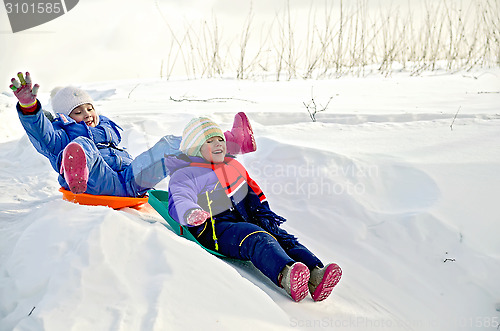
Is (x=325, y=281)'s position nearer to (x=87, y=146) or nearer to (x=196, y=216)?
(x=196, y=216)

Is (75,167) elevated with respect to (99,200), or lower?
elevated

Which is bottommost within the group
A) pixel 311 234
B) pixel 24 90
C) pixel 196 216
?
pixel 311 234

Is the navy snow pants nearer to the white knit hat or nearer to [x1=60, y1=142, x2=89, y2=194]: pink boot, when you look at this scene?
[x1=60, y1=142, x2=89, y2=194]: pink boot

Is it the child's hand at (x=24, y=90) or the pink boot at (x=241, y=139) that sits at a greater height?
the child's hand at (x=24, y=90)

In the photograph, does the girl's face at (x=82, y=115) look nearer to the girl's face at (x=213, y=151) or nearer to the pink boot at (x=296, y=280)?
the girl's face at (x=213, y=151)

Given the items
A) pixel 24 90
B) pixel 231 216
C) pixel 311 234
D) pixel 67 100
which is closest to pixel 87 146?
pixel 24 90

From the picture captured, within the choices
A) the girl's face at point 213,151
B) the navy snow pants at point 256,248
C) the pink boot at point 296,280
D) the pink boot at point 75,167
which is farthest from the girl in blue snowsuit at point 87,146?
the pink boot at point 296,280

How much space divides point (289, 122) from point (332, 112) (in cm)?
42

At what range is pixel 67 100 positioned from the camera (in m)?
2.99

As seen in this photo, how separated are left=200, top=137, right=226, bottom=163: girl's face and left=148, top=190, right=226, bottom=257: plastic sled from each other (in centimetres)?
35

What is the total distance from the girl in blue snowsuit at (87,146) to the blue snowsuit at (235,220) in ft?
0.70

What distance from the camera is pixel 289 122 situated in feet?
A: 14.4

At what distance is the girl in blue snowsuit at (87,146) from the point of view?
2.29 metres

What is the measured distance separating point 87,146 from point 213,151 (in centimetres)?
68
